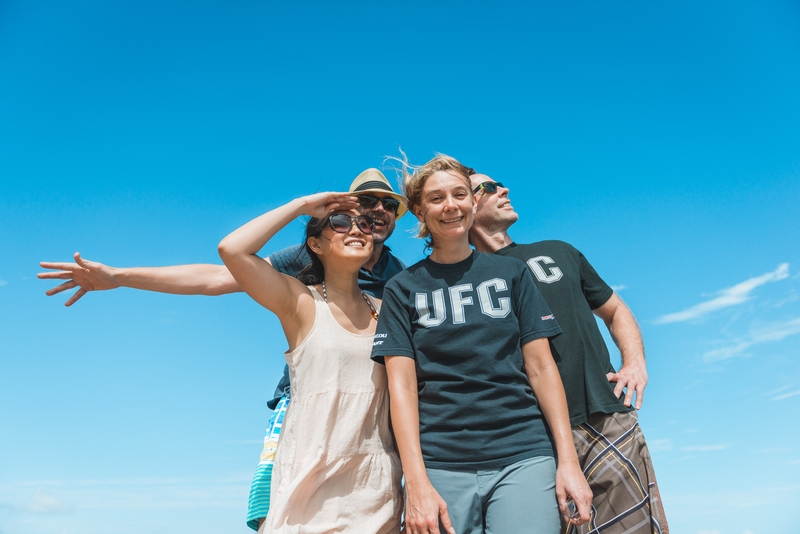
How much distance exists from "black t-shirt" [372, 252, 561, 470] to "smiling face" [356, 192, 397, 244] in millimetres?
682

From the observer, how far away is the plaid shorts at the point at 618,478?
4039mm

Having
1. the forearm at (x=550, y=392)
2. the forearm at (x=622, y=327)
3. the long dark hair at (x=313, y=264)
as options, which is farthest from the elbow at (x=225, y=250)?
the forearm at (x=622, y=327)

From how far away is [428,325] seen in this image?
12.3 ft

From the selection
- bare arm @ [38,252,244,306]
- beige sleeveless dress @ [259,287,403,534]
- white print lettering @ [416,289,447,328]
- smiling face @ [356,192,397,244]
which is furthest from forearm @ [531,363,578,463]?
bare arm @ [38,252,244,306]

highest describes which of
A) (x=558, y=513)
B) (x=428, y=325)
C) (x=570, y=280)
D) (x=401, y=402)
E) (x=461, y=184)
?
(x=461, y=184)

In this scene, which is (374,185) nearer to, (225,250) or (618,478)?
(225,250)

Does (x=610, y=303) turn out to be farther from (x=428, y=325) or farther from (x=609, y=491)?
(x=428, y=325)

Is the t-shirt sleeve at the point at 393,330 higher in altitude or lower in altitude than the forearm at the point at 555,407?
higher

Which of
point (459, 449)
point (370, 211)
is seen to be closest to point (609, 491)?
point (459, 449)

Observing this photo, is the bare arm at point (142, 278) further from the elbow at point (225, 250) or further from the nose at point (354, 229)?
the nose at point (354, 229)

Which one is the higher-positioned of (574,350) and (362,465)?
(574,350)

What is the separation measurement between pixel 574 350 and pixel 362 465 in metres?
1.64

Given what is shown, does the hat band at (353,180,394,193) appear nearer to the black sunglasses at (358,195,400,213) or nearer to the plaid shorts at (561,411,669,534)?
the black sunglasses at (358,195,400,213)

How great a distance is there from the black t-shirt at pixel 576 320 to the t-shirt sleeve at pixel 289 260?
67.0 inches
